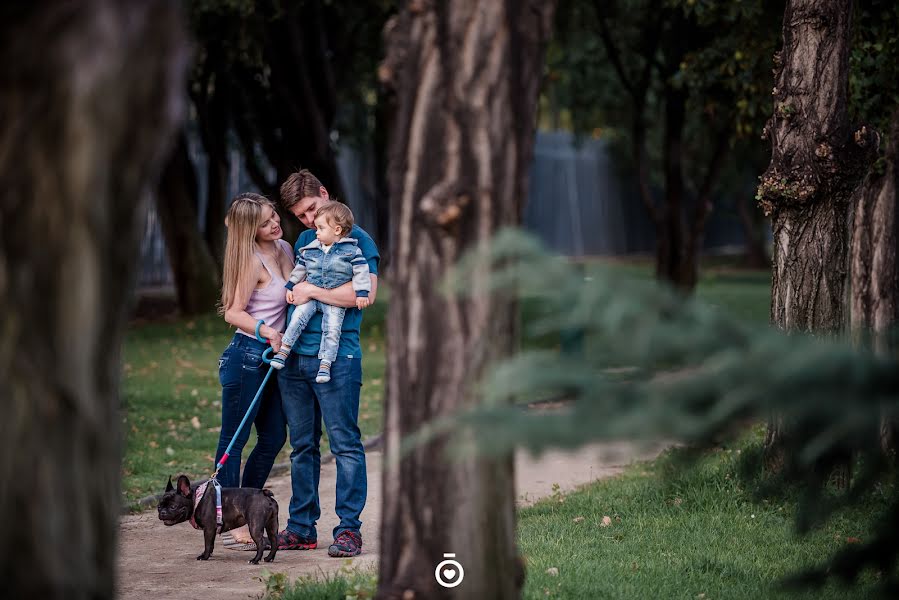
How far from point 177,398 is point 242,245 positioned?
6.34 metres

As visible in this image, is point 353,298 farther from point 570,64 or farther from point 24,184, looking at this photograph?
point 570,64

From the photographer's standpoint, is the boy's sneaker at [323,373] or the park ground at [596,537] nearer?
the park ground at [596,537]

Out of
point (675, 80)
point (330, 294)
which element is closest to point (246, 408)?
point (330, 294)

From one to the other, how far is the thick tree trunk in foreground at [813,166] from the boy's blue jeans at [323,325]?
2777 mm

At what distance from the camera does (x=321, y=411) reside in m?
6.44

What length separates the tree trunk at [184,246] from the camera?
2070 centimetres

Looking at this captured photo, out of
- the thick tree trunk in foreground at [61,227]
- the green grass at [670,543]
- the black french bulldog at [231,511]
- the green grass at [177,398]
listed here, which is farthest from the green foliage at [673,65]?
the thick tree trunk in foreground at [61,227]

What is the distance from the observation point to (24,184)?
2367 millimetres

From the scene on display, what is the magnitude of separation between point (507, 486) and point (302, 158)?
16405 millimetres

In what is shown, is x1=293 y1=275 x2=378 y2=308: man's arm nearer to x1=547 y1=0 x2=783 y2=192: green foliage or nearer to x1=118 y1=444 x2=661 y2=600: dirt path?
x1=118 y1=444 x2=661 y2=600: dirt path

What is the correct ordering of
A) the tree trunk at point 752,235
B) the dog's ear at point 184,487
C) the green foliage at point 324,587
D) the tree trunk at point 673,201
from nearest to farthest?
1. the green foliage at point 324,587
2. the dog's ear at point 184,487
3. the tree trunk at point 673,201
4. the tree trunk at point 752,235

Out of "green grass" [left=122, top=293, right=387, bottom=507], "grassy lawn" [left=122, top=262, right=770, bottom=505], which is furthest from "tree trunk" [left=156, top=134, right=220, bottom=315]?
"green grass" [left=122, top=293, right=387, bottom=507]

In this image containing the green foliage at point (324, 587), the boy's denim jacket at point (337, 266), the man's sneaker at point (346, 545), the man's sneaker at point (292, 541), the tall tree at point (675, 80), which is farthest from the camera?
the tall tree at point (675, 80)

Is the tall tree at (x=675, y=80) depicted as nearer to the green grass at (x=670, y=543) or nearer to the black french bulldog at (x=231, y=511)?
the green grass at (x=670, y=543)
